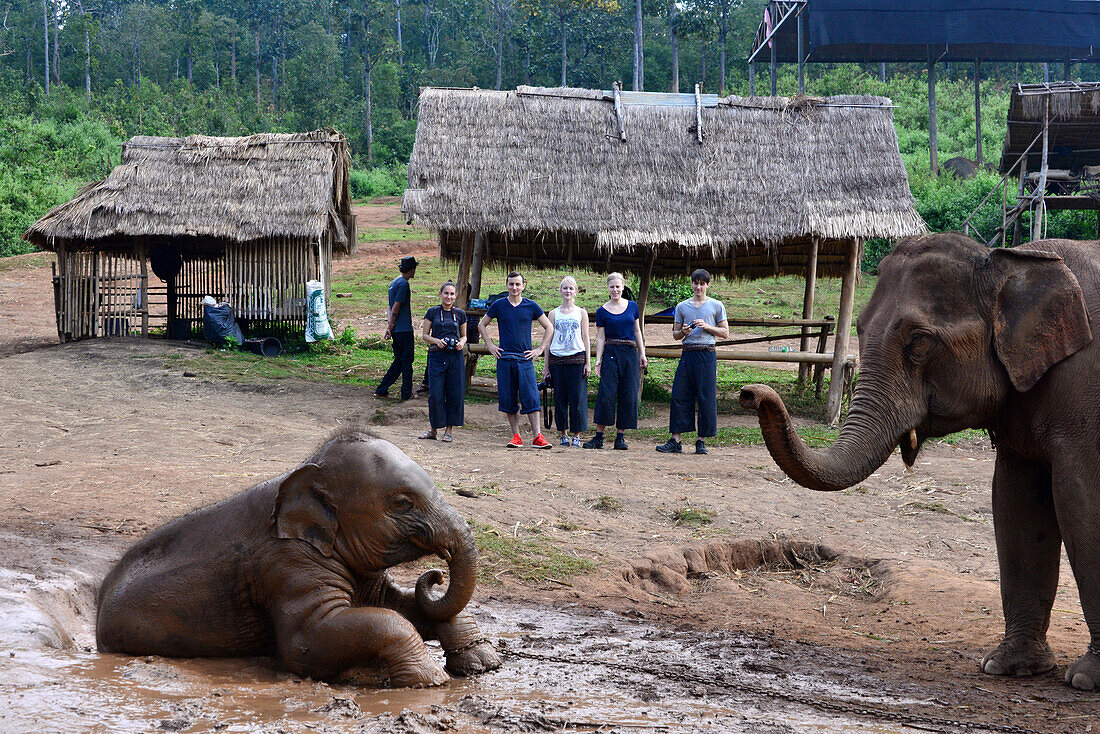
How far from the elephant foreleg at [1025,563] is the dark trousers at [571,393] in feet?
21.2

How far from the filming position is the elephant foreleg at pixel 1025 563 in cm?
488

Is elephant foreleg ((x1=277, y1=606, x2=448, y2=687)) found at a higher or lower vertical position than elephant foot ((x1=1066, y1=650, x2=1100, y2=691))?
higher

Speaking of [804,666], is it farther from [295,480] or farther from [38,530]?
[38,530]

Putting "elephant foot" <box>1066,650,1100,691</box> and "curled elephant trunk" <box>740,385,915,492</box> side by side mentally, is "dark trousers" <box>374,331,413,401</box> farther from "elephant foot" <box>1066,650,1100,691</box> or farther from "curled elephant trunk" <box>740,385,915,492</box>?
"elephant foot" <box>1066,650,1100,691</box>

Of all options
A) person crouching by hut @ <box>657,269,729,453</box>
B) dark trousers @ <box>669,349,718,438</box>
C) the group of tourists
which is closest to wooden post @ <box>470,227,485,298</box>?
the group of tourists

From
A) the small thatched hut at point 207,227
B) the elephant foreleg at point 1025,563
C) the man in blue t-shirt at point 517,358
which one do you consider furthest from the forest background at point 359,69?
the elephant foreleg at point 1025,563

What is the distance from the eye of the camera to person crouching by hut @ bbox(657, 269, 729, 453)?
432 inches

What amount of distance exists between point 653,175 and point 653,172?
5 cm

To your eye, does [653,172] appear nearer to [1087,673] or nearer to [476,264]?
[476,264]

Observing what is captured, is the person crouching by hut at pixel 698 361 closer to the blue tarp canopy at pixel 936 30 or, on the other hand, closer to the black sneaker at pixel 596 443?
the black sneaker at pixel 596 443

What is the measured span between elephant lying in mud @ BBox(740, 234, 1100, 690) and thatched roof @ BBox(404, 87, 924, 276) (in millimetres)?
9026

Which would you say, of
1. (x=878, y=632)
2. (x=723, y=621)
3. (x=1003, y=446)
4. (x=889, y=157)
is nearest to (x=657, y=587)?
(x=723, y=621)

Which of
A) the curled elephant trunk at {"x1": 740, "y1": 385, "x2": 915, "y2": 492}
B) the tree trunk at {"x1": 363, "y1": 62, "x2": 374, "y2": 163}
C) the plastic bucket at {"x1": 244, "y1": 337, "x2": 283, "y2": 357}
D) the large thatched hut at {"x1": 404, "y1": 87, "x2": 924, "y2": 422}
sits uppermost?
the tree trunk at {"x1": 363, "y1": 62, "x2": 374, "y2": 163}

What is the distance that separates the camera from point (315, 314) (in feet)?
58.7
